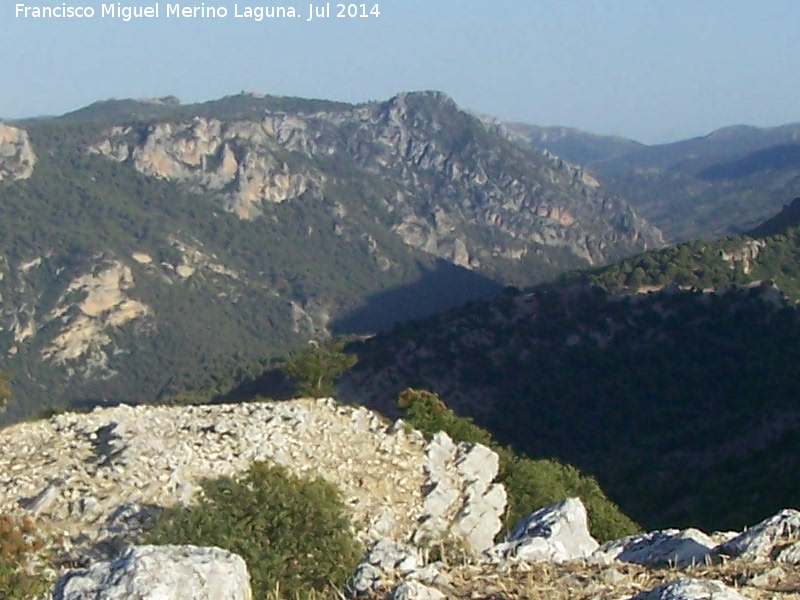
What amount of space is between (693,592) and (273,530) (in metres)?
10.9

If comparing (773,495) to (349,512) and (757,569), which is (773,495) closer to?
(349,512)

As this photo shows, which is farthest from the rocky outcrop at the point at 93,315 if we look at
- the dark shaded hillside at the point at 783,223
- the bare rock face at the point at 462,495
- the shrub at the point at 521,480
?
the bare rock face at the point at 462,495

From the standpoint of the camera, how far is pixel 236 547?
47.3 feet

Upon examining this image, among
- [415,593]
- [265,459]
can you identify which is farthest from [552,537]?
[265,459]

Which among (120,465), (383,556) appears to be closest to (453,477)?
(120,465)

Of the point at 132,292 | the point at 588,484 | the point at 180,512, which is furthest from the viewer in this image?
the point at 132,292

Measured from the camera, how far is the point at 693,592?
5980 mm

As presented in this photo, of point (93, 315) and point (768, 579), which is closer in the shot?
point (768, 579)

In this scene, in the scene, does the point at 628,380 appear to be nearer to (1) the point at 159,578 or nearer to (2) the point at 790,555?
(2) the point at 790,555

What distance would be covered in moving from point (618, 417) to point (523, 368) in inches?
475

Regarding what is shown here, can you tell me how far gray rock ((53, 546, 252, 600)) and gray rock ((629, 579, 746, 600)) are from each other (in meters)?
3.28

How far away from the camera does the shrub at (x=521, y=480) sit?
25.1 m

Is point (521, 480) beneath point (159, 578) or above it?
beneath

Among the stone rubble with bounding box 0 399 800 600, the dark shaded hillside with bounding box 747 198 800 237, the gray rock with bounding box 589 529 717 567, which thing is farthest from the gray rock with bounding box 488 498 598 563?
the dark shaded hillside with bounding box 747 198 800 237
